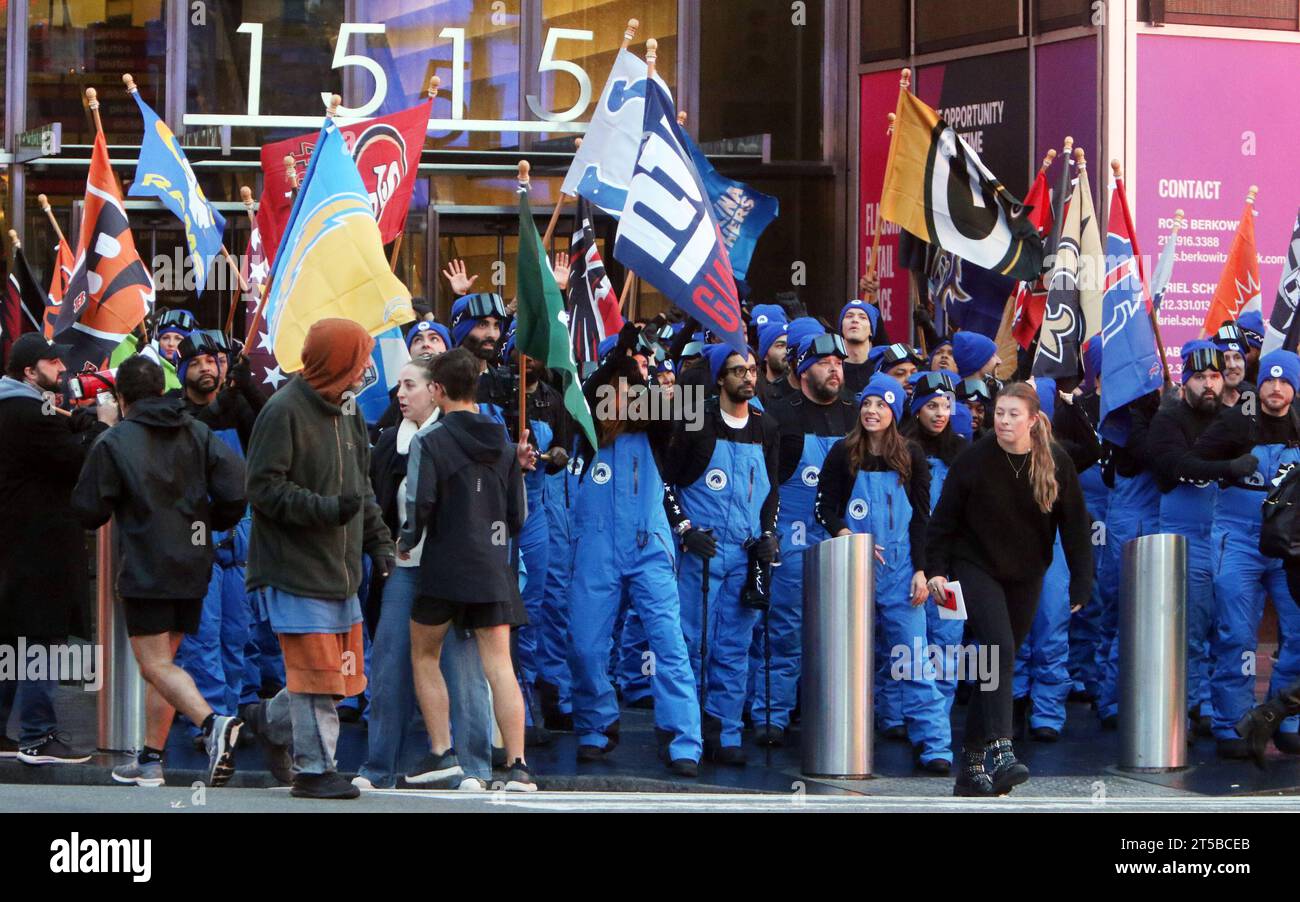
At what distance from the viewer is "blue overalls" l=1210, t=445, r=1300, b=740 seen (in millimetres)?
10945

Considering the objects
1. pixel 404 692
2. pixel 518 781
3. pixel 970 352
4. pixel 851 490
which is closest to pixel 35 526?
pixel 404 692

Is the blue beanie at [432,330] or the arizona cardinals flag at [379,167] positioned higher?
the arizona cardinals flag at [379,167]

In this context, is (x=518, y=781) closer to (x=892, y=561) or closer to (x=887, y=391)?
(x=892, y=561)

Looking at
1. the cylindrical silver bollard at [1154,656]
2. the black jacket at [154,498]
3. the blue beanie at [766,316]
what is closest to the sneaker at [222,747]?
the black jacket at [154,498]

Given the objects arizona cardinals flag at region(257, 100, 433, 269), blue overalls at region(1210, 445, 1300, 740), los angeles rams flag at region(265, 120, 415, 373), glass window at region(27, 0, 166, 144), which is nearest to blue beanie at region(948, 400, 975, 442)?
blue overalls at region(1210, 445, 1300, 740)

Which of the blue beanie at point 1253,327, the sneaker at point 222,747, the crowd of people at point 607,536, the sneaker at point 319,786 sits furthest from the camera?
the blue beanie at point 1253,327

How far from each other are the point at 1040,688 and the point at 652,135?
11.6 feet

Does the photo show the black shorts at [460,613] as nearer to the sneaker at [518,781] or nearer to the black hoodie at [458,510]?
the black hoodie at [458,510]

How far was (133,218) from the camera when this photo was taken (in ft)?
59.5

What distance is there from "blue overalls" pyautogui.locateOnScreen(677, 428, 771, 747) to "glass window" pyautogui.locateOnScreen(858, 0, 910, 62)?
9.45 metres

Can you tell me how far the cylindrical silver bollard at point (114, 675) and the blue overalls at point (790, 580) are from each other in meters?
3.16

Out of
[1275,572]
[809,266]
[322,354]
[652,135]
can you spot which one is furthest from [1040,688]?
[809,266]

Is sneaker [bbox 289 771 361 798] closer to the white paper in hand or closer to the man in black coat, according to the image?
the man in black coat

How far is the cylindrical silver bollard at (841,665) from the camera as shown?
32.7ft
